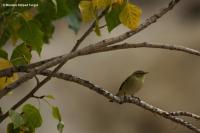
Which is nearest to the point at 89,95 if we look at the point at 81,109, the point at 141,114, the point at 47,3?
the point at 81,109

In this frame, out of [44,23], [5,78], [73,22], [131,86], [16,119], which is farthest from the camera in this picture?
[131,86]

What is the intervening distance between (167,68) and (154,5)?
66 centimetres

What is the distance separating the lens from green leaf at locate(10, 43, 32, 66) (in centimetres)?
123

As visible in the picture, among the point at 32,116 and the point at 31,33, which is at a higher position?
the point at 31,33

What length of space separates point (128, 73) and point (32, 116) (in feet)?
13.3

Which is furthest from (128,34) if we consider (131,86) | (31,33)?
(131,86)

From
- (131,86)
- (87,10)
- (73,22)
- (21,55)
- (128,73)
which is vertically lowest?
(128,73)

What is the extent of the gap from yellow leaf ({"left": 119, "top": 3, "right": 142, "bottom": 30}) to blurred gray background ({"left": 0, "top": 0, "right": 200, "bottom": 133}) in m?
3.63

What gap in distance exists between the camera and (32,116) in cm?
118

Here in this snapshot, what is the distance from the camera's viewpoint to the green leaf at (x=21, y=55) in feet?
4.05

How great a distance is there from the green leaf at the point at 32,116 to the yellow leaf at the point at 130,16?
242 millimetres

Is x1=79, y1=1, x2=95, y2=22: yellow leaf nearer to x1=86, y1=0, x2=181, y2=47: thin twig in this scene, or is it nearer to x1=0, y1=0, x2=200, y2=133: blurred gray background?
x1=86, y1=0, x2=181, y2=47: thin twig

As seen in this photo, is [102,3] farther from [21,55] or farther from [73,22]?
[73,22]

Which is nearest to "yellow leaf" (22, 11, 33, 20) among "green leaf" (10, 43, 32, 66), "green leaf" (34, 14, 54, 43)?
"green leaf" (34, 14, 54, 43)
